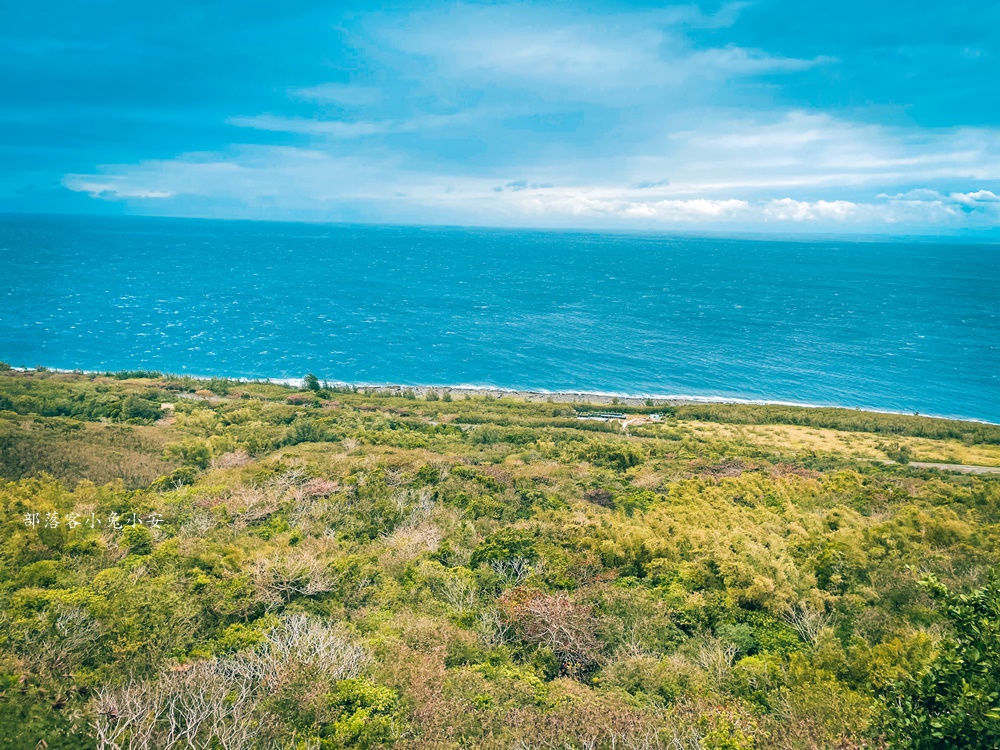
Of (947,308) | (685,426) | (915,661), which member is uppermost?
(947,308)

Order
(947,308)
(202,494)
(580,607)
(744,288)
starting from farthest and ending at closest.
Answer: (744,288) → (947,308) → (202,494) → (580,607)

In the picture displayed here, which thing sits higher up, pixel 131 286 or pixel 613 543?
pixel 131 286

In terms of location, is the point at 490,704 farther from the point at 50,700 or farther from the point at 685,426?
the point at 685,426

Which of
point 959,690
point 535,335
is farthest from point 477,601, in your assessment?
point 535,335

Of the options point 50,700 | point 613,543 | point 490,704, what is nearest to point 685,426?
point 613,543

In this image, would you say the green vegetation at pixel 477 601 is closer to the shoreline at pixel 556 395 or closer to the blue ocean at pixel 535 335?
the shoreline at pixel 556 395

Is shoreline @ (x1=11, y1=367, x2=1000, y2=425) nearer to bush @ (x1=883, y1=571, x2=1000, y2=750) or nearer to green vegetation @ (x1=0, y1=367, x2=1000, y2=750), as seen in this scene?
green vegetation @ (x1=0, y1=367, x2=1000, y2=750)

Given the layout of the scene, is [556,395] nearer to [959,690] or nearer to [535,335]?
[535,335]

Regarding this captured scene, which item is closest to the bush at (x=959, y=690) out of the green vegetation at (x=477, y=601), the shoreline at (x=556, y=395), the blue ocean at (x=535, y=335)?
the green vegetation at (x=477, y=601)
